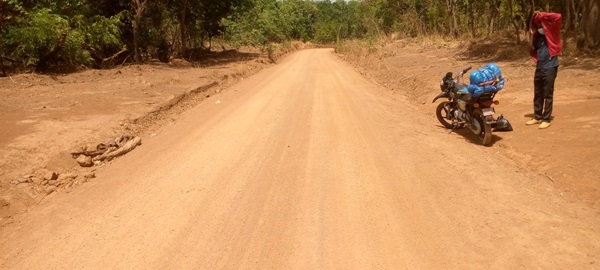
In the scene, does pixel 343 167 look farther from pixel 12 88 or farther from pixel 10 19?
pixel 10 19

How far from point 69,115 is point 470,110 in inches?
285

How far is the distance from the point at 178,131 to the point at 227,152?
1.97 meters

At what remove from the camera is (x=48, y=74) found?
43.1 ft

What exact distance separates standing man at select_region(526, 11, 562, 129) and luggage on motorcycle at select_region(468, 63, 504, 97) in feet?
2.70

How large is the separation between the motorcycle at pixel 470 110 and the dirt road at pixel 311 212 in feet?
0.95

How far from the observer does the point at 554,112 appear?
22.1 feet

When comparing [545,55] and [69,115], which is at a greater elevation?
[545,55]

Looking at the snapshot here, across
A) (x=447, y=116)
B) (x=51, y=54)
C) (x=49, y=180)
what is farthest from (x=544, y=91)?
(x=51, y=54)

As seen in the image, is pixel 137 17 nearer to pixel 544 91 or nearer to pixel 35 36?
pixel 35 36

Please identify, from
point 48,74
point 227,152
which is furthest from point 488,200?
point 48,74

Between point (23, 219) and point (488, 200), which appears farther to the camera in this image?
point (23, 219)

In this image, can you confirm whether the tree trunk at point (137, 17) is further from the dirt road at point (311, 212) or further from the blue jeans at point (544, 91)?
the blue jeans at point (544, 91)

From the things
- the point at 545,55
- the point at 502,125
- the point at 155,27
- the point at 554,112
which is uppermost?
the point at 155,27

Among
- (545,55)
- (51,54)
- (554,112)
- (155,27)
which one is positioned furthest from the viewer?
(155,27)
